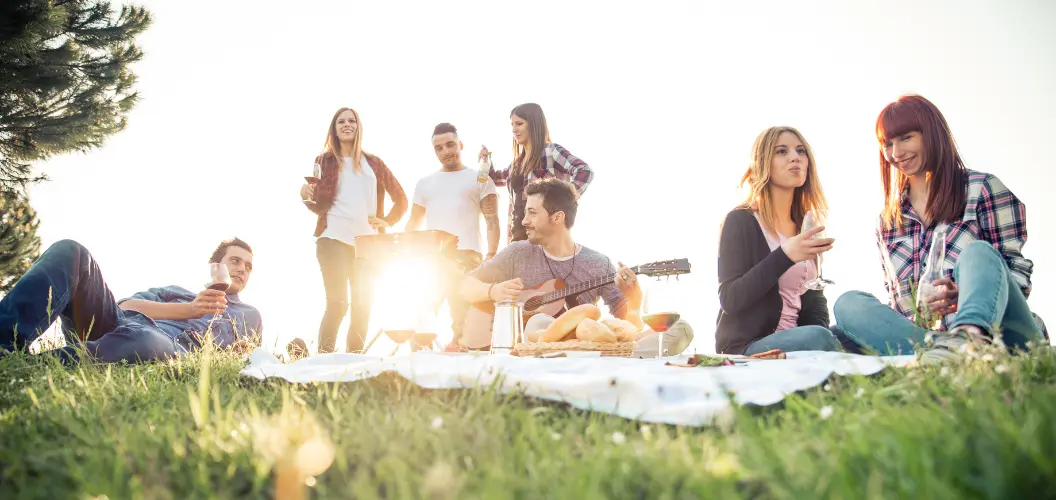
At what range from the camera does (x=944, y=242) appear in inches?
135

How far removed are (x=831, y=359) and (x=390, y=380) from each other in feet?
4.89

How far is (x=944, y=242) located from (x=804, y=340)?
862 mm

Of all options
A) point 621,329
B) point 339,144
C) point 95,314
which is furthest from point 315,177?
point 621,329

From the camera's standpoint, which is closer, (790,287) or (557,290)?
(790,287)

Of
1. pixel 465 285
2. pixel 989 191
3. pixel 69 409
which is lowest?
pixel 69 409

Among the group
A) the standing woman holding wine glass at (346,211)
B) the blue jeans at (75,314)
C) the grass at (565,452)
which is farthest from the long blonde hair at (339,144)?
the grass at (565,452)

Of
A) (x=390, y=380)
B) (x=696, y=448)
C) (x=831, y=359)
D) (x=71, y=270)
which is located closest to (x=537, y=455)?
(x=696, y=448)

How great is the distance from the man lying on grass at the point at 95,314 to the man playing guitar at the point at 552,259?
5.93ft

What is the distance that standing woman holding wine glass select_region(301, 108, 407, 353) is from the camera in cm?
587

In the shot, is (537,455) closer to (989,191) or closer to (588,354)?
(588,354)

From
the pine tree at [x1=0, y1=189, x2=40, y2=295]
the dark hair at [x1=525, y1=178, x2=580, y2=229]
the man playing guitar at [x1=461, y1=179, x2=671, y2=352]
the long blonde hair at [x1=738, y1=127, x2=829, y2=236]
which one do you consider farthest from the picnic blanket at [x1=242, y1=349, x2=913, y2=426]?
the pine tree at [x1=0, y1=189, x2=40, y2=295]

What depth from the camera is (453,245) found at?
20.2 feet

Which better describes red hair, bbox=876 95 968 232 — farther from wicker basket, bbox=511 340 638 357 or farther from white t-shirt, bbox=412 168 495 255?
white t-shirt, bbox=412 168 495 255

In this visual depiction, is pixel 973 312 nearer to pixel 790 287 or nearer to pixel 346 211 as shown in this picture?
pixel 790 287
